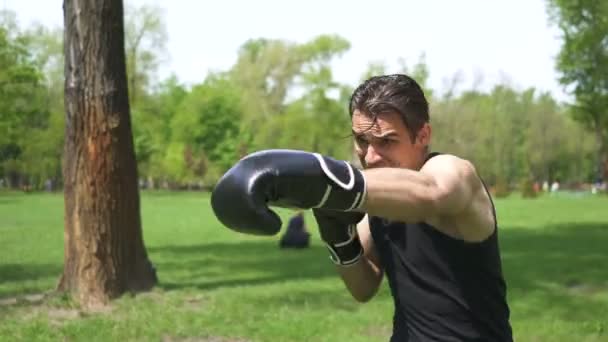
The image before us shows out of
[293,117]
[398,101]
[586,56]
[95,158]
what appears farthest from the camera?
[293,117]

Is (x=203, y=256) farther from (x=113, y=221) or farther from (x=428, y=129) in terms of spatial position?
(x=428, y=129)

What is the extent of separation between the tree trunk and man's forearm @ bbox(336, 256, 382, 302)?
6725mm

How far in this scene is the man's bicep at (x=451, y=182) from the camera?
179 cm

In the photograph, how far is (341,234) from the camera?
7.80 ft

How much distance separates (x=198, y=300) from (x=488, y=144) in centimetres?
6450

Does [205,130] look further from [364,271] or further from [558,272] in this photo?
[364,271]

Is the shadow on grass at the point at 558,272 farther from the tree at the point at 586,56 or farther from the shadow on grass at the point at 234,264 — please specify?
the tree at the point at 586,56

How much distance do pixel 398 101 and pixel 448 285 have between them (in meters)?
0.60

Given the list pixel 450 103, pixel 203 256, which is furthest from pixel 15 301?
pixel 450 103

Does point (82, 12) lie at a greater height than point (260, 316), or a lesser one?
greater

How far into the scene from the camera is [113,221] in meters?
8.99

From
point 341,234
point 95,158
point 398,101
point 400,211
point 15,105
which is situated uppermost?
point 15,105

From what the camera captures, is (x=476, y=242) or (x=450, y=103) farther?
(x=450, y=103)

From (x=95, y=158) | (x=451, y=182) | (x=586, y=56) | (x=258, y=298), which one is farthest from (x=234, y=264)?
(x=586, y=56)
